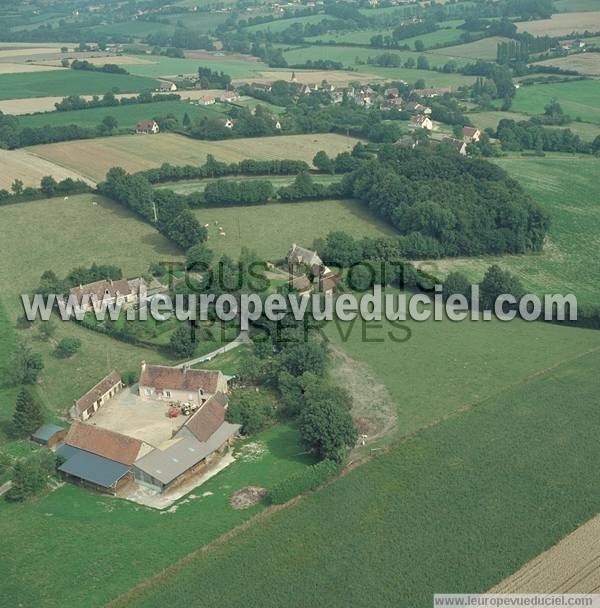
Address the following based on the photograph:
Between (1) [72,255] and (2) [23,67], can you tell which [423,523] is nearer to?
(1) [72,255]

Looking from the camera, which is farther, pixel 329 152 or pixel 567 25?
pixel 567 25

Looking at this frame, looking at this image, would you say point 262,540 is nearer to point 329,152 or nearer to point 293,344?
point 293,344

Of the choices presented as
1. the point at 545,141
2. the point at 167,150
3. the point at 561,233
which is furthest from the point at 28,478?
the point at 545,141

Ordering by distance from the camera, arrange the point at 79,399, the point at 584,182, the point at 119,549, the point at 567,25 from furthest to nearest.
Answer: the point at 567,25, the point at 584,182, the point at 79,399, the point at 119,549

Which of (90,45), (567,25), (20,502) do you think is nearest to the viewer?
(20,502)

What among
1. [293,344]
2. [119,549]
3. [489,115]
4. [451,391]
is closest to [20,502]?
[119,549]

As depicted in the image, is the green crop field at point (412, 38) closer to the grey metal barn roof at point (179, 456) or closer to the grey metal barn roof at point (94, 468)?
the grey metal barn roof at point (179, 456)

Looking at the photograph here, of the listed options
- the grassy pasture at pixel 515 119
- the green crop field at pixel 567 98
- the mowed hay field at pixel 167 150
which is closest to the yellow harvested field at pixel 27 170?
the mowed hay field at pixel 167 150

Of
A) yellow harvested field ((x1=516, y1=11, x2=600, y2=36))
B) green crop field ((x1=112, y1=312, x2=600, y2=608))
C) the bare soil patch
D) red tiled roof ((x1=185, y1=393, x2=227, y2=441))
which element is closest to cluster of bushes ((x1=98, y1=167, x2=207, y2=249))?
red tiled roof ((x1=185, y1=393, x2=227, y2=441))
